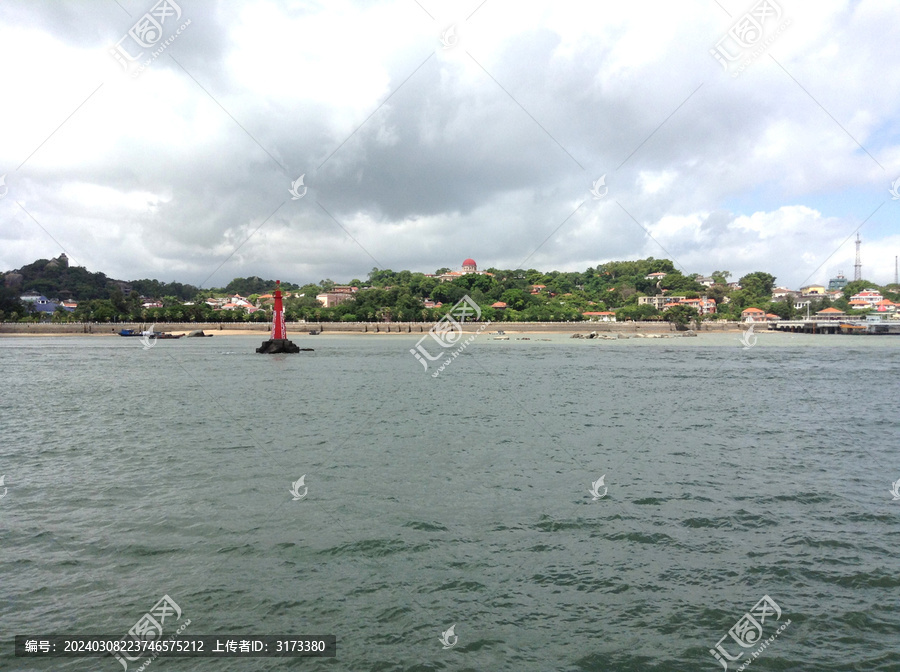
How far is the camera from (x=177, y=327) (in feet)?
395

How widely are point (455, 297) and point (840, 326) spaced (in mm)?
91486

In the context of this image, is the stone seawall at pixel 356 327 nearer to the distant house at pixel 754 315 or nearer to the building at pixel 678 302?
the distant house at pixel 754 315

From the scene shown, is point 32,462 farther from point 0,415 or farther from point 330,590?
point 330,590

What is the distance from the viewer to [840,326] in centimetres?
12550

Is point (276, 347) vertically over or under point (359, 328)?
under

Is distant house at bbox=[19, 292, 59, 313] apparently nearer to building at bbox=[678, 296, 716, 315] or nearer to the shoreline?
the shoreline

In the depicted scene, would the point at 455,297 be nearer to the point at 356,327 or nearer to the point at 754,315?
the point at 356,327

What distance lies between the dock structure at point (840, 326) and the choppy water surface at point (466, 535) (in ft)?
405

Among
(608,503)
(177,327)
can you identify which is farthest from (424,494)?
(177,327)

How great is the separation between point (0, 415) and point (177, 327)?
4264 inches

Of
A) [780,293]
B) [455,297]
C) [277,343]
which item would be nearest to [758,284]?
[780,293]

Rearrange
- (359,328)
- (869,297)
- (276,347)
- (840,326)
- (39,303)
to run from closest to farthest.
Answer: (276,347), (359,328), (840,326), (39,303), (869,297)

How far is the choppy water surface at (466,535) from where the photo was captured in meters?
6.25

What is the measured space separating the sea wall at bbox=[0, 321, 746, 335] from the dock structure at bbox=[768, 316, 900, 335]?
1180cm
